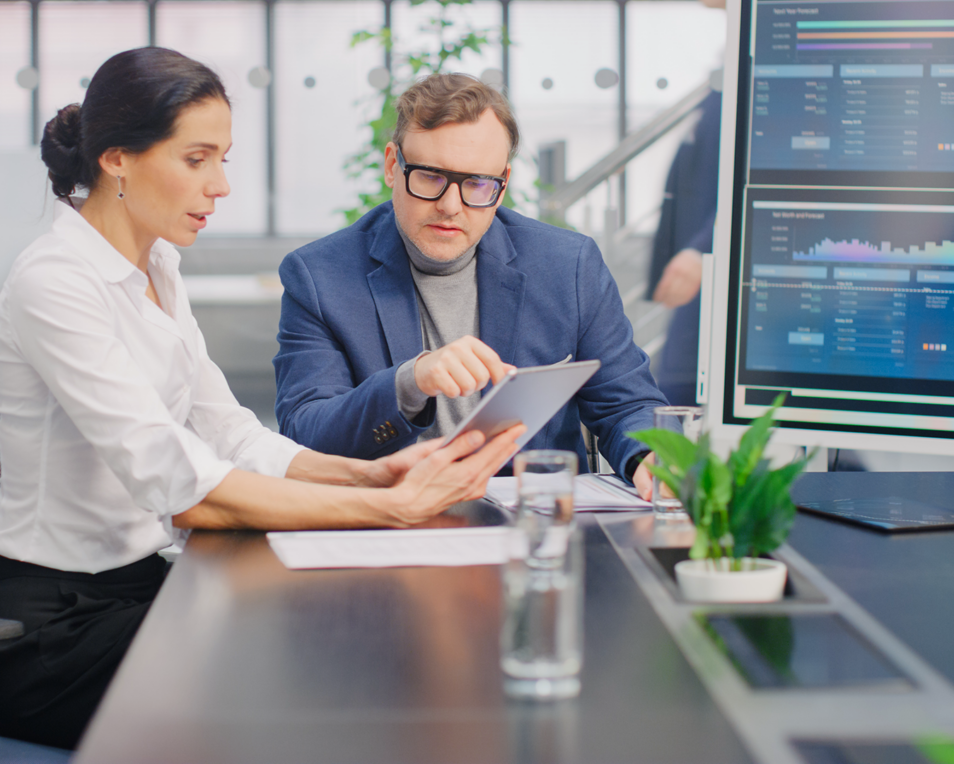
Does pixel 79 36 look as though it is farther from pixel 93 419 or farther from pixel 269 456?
pixel 93 419

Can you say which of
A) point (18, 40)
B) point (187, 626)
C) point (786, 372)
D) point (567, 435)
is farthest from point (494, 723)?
point (18, 40)

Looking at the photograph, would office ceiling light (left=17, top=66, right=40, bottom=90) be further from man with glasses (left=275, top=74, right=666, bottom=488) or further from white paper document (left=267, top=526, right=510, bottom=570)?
white paper document (left=267, top=526, right=510, bottom=570)

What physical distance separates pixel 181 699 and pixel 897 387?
3.21 feet

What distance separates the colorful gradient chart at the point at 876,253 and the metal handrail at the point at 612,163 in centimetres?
253

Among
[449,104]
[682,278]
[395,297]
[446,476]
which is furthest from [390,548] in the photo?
[682,278]

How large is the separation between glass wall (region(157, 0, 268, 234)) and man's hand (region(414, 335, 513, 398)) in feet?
16.0

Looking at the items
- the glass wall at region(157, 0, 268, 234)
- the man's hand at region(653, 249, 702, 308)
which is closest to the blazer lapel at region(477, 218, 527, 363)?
the man's hand at region(653, 249, 702, 308)

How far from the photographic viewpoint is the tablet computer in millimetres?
1039

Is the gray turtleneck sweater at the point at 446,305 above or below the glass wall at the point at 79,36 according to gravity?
below

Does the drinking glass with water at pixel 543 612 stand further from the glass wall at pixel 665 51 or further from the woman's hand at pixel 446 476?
the glass wall at pixel 665 51

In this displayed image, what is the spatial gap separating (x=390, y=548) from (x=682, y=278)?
2.44 metres

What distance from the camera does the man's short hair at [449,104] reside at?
1.68m

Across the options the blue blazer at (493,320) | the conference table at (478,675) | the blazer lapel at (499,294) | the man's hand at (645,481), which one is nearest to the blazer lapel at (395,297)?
the blue blazer at (493,320)

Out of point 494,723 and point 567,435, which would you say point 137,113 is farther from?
point 494,723
